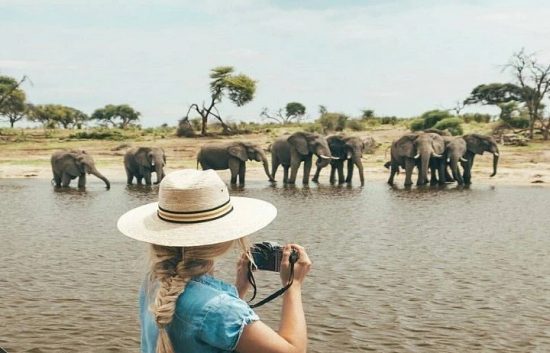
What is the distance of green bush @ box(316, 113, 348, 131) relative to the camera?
159 feet

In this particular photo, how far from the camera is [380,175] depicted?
31.0 meters

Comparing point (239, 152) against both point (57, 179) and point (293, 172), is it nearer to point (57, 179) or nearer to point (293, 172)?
point (293, 172)

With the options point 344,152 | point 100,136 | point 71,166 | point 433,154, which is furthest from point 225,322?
point 100,136

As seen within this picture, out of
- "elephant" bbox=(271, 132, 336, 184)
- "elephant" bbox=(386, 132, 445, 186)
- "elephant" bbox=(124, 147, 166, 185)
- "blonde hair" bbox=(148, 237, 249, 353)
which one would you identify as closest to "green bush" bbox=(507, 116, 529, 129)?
"elephant" bbox=(386, 132, 445, 186)

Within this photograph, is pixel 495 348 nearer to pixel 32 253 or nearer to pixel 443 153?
pixel 32 253

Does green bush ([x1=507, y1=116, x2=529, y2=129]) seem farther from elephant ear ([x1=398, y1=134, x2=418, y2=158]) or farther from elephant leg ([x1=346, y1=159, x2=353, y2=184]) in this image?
elephant leg ([x1=346, y1=159, x2=353, y2=184])

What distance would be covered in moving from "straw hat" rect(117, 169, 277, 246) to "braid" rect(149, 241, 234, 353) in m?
0.06

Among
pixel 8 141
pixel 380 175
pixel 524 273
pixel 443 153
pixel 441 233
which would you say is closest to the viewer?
pixel 524 273

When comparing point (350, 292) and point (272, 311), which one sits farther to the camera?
point (350, 292)

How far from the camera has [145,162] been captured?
27.9m

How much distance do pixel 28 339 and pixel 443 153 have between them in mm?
23157

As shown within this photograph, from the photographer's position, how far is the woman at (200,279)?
96.5 inches

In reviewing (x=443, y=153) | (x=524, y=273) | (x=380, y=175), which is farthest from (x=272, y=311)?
(x=380, y=175)

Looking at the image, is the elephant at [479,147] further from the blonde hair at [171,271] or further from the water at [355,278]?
the blonde hair at [171,271]
